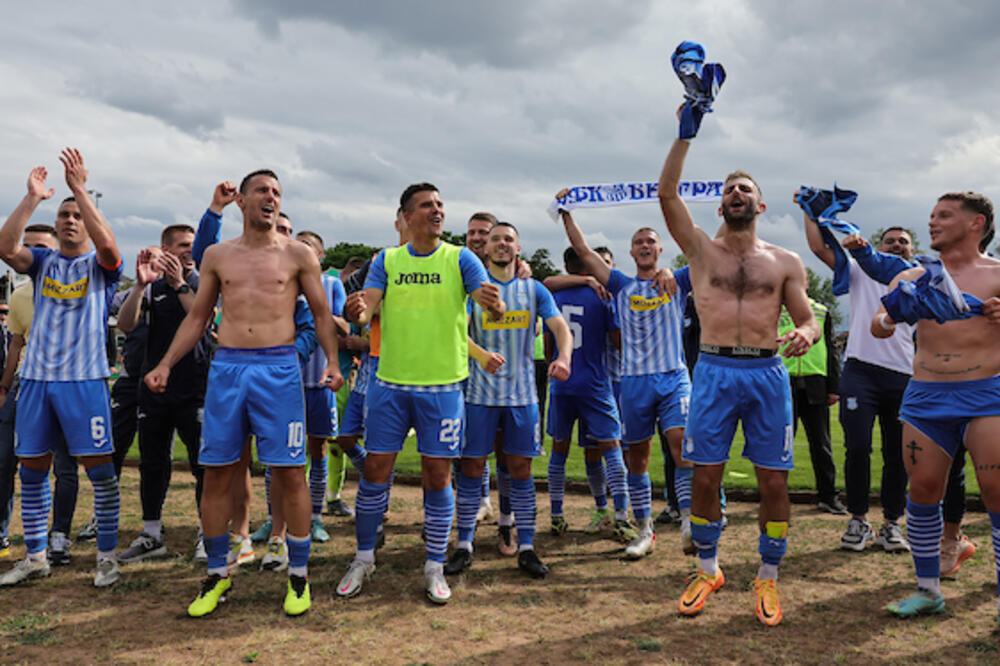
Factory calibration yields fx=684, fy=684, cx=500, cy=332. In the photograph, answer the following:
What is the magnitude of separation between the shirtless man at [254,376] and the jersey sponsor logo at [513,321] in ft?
4.70

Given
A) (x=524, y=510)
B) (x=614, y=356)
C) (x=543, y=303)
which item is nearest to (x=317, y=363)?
(x=543, y=303)

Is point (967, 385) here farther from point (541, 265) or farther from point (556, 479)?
point (541, 265)

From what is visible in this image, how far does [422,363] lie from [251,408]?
1.18 m

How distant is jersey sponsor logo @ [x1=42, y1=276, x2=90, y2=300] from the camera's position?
516cm

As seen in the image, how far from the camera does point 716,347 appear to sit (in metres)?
4.77

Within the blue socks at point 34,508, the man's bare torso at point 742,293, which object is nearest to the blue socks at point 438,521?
the man's bare torso at point 742,293

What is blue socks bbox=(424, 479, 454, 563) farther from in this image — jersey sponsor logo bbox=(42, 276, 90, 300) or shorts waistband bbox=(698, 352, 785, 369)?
jersey sponsor logo bbox=(42, 276, 90, 300)

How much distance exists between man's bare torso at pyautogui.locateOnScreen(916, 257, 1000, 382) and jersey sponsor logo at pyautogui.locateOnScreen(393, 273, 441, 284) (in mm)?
3141

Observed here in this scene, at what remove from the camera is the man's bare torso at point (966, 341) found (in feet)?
14.2

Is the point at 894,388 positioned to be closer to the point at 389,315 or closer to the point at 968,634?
the point at 968,634

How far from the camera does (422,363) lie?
15.8ft

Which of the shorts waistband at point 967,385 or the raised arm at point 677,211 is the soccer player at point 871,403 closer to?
the shorts waistband at point 967,385

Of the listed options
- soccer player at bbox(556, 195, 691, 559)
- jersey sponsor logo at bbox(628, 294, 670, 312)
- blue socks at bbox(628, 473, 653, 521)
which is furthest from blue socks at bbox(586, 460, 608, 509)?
jersey sponsor logo at bbox(628, 294, 670, 312)

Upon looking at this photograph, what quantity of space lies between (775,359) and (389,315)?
8.93 ft
